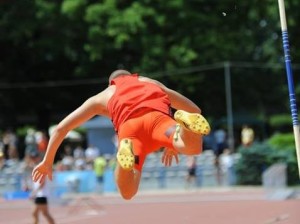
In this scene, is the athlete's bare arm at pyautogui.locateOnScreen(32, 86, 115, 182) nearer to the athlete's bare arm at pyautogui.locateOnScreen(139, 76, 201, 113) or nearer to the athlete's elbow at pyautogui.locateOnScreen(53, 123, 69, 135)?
the athlete's elbow at pyautogui.locateOnScreen(53, 123, 69, 135)

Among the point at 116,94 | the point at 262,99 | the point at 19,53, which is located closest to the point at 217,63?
the point at 262,99

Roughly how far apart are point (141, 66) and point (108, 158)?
937cm

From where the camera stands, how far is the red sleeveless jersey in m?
6.37

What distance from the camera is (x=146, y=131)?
6.26m

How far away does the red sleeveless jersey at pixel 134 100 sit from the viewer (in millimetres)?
6367

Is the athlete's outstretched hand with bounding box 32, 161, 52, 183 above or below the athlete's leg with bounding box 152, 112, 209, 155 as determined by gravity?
below

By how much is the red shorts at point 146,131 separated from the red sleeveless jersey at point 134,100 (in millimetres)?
75

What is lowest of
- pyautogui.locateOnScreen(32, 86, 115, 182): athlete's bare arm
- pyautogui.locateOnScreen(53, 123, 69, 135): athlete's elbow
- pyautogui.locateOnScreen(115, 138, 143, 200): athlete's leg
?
pyautogui.locateOnScreen(115, 138, 143, 200): athlete's leg

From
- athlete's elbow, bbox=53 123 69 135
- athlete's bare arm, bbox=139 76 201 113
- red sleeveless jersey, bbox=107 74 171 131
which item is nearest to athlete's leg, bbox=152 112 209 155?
red sleeveless jersey, bbox=107 74 171 131

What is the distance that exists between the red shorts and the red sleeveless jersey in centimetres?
8

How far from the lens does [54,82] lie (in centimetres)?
4259

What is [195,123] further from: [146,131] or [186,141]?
[146,131]

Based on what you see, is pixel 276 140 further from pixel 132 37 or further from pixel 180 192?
pixel 132 37

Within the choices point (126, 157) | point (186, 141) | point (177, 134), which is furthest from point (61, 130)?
point (186, 141)
